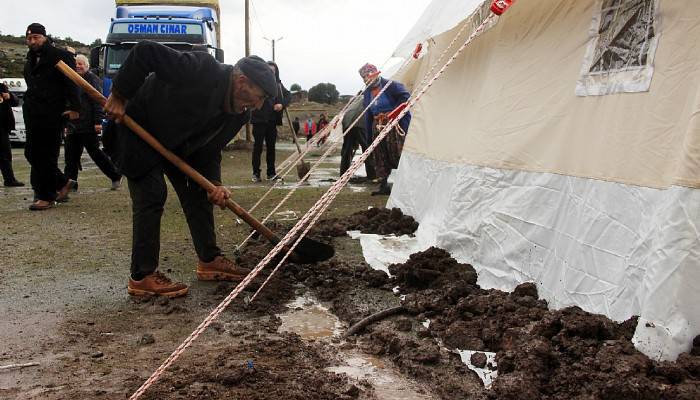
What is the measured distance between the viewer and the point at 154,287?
3592 millimetres

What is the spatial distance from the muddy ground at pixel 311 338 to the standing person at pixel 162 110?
32cm

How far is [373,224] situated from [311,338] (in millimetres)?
2741

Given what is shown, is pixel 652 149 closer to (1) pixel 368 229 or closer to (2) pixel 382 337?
(2) pixel 382 337

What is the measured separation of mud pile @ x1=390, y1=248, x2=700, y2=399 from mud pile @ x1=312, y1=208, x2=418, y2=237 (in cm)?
200

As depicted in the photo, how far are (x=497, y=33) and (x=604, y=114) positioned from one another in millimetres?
1642

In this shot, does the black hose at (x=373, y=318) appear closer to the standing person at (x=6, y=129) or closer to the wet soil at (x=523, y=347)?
the wet soil at (x=523, y=347)

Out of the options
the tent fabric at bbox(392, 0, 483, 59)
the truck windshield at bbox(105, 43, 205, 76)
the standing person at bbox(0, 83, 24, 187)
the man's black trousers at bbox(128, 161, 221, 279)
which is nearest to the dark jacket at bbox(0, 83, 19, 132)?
the standing person at bbox(0, 83, 24, 187)

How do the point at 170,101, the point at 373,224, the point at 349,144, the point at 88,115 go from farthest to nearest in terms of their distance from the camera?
the point at 349,144 → the point at 88,115 → the point at 373,224 → the point at 170,101

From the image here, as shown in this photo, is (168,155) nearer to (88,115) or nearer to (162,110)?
(162,110)

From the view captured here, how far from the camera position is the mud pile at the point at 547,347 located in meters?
2.04

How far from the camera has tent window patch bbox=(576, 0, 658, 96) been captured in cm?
285

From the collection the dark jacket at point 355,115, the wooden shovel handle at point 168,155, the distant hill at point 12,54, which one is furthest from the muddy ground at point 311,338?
the distant hill at point 12,54

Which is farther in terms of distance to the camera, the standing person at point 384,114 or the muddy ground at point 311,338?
the standing person at point 384,114

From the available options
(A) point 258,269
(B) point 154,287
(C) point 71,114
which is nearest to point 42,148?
(C) point 71,114
